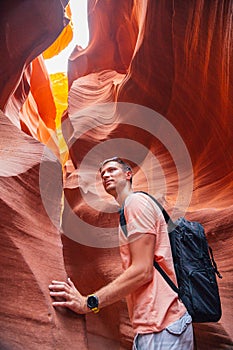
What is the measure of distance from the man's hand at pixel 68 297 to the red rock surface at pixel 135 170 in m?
0.06

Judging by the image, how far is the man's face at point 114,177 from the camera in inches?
108

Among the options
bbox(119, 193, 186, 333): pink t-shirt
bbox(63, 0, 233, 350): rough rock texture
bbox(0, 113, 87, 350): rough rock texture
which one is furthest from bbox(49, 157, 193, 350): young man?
bbox(63, 0, 233, 350): rough rock texture

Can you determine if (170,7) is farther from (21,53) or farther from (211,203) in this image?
(211,203)

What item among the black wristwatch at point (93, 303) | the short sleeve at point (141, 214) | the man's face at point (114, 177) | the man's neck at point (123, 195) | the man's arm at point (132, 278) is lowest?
the black wristwatch at point (93, 303)

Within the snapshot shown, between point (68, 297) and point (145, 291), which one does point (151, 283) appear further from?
point (68, 297)

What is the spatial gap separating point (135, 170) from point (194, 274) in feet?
17.2

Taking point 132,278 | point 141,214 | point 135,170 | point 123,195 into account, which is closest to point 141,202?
point 141,214

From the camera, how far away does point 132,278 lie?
2.19 meters

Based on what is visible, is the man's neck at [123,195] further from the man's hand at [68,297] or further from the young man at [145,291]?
the man's hand at [68,297]

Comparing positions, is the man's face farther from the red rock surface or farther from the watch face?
the watch face

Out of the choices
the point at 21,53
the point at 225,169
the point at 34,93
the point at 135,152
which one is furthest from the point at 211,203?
the point at 34,93

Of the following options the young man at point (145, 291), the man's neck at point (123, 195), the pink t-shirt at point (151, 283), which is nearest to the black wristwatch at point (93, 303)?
the young man at point (145, 291)

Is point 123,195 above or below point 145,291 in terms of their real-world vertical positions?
above

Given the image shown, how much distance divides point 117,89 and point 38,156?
19.5 ft
